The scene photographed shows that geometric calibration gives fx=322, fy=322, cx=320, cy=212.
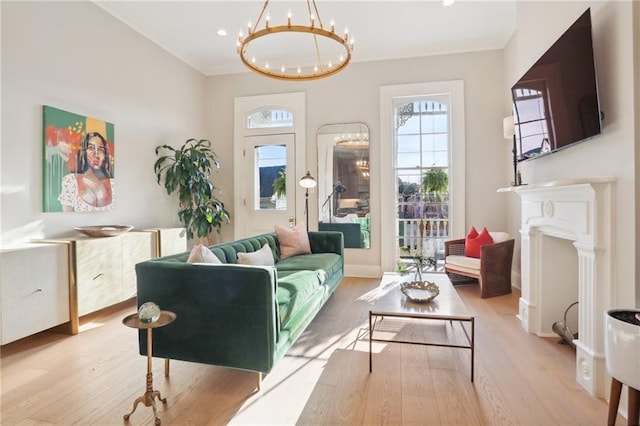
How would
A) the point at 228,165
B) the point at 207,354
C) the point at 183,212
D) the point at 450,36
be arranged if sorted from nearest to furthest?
the point at 207,354
the point at 450,36
the point at 183,212
the point at 228,165

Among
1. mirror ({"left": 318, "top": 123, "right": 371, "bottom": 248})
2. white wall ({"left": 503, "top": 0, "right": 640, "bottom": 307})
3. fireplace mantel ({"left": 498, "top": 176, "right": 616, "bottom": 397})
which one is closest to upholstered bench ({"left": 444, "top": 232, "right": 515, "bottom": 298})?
fireplace mantel ({"left": 498, "top": 176, "right": 616, "bottom": 397})

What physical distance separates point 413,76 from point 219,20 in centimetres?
284

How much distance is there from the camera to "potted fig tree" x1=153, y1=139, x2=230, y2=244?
4.54 m

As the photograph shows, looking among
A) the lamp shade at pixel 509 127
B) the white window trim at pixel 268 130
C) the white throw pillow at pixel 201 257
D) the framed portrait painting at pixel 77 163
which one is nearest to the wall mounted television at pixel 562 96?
the lamp shade at pixel 509 127

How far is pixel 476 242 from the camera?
4219 millimetres

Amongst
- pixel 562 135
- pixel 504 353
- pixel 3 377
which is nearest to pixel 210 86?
pixel 3 377

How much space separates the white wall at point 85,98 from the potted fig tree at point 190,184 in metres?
0.17

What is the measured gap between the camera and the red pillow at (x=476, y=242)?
4156 millimetres

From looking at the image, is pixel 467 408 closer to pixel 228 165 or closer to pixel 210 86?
pixel 228 165

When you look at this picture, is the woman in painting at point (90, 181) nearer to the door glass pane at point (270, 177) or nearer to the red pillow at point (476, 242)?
the door glass pane at point (270, 177)

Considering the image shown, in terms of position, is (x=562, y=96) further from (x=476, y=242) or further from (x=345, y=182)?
(x=345, y=182)

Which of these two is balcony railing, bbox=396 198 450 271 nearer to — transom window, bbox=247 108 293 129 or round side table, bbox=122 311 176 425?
transom window, bbox=247 108 293 129

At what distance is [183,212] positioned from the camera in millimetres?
4789

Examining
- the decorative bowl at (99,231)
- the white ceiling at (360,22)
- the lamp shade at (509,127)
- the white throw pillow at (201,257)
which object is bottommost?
the white throw pillow at (201,257)
